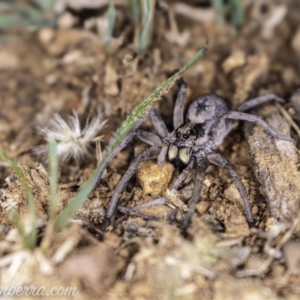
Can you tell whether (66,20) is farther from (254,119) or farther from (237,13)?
(254,119)

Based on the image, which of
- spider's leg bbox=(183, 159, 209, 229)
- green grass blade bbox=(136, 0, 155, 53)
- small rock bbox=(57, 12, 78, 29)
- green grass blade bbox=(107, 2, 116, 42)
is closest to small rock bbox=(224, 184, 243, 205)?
spider's leg bbox=(183, 159, 209, 229)

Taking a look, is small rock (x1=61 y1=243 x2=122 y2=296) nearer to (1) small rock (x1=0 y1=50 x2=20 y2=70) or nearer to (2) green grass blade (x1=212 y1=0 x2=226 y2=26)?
(1) small rock (x1=0 y1=50 x2=20 y2=70)

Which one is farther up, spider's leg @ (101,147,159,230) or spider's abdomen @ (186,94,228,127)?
spider's leg @ (101,147,159,230)

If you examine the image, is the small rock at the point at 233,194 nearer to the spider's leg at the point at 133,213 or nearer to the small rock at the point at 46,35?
the spider's leg at the point at 133,213

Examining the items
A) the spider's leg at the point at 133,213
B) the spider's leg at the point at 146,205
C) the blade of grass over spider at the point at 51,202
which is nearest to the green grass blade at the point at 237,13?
the spider's leg at the point at 146,205

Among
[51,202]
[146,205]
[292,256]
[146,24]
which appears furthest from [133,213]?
[146,24]
